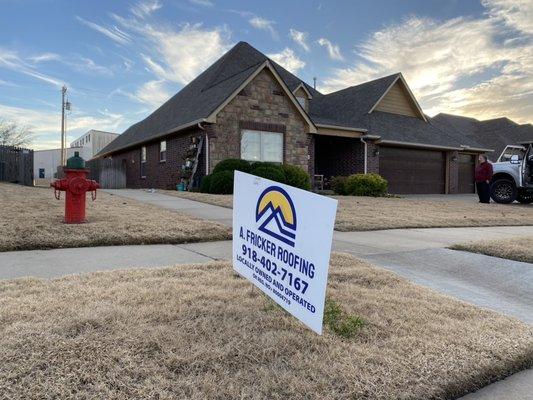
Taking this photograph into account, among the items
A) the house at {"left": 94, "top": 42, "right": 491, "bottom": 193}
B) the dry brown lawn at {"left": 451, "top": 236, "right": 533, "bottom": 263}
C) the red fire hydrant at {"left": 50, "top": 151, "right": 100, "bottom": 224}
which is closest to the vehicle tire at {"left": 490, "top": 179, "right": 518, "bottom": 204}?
the house at {"left": 94, "top": 42, "right": 491, "bottom": 193}

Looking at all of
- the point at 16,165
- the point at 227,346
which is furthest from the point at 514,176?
the point at 16,165

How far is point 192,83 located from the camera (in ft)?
86.6

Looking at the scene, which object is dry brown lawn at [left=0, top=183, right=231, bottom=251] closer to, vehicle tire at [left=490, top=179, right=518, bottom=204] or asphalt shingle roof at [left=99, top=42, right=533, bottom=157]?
asphalt shingle roof at [left=99, top=42, right=533, bottom=157]

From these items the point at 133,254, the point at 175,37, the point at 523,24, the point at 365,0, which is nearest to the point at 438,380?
the point at 133,254

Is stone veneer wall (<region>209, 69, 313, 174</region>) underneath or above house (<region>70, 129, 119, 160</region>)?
underneath

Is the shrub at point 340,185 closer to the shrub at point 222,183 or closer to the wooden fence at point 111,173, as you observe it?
the shrub at point 222,183

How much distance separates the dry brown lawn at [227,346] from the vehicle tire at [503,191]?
50.7 feet

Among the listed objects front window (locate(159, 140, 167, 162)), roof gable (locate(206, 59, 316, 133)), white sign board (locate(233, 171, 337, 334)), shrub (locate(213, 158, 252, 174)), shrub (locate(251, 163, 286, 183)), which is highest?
roof gable (locate(206, 59, 316, 133))

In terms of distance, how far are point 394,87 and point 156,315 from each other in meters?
25.5

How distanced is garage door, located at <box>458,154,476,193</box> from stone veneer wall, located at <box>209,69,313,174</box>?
40.0 ft

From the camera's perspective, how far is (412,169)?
25.1 metres

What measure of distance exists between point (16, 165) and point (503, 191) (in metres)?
21.8

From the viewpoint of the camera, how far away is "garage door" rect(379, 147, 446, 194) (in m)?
24.1

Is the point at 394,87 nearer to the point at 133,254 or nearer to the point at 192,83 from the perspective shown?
the point at 192,83
